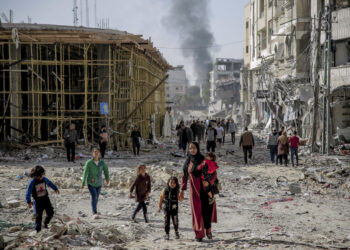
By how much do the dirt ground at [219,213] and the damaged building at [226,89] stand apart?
155 ft

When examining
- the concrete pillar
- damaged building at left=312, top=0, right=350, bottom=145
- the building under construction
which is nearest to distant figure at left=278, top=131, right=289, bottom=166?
the building under construction

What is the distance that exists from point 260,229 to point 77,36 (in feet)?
45.5

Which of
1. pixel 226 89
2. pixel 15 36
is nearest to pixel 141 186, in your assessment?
pixel 15 36

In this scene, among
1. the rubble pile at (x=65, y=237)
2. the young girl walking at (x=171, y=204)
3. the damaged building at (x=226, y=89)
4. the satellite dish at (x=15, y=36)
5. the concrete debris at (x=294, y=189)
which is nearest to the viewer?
the rubble pile at (x=65, y=237)

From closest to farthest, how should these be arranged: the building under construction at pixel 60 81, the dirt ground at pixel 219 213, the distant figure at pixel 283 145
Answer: the dirt ground at pixel 219 213 < the distant figure at pixel 283 145 < the building under construction at pixel 60 81

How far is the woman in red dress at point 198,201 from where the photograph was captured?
6.65 m

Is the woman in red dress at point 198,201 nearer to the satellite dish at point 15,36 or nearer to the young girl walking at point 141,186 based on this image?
the young girl walking at point 141,186

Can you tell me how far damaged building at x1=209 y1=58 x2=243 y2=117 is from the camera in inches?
2717

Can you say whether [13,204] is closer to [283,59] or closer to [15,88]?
[15,88]

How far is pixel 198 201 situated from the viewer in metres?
6.68

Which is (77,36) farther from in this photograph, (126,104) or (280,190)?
(280,190)

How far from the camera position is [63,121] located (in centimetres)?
2058

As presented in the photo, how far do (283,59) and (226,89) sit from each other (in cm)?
3820

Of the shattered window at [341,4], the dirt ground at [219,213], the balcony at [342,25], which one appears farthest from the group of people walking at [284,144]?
the shattered window at [341,4]
